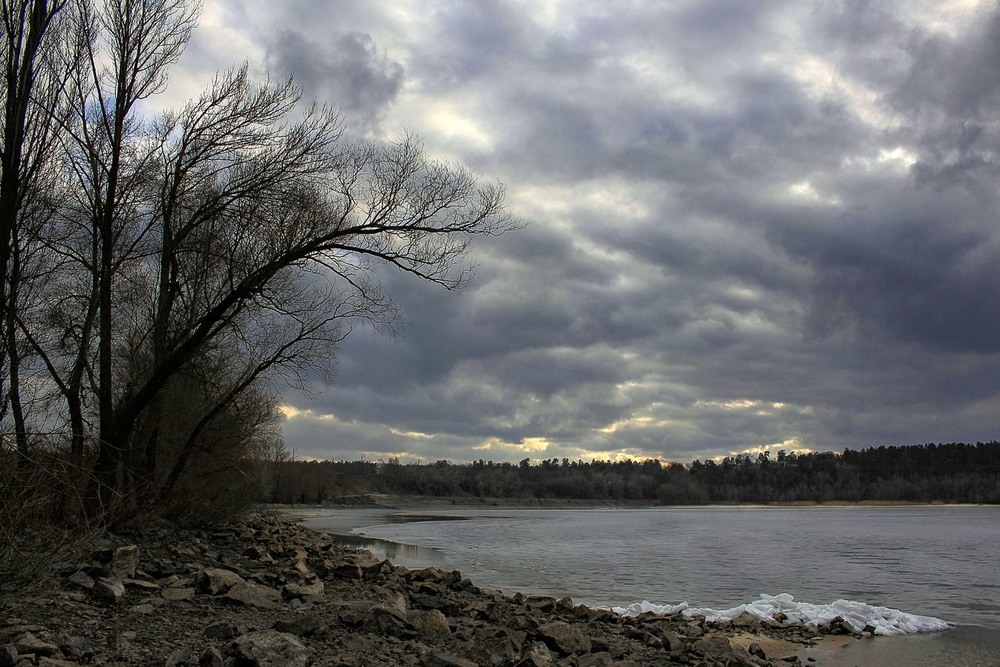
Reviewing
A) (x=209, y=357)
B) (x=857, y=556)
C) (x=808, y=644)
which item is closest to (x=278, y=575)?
(x=209, y=357)

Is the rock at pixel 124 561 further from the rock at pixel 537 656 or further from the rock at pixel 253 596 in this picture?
the rock at pixel 537 656

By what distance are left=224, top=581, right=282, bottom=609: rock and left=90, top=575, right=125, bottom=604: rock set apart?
53.8 inches

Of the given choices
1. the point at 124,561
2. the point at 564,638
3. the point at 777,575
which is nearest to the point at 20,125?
the point at 124,561

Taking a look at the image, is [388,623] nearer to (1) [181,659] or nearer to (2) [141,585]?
(1) [181,659]

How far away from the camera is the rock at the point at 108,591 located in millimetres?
8844

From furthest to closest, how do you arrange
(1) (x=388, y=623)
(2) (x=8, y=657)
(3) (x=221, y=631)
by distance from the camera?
(1) (x=388, y=623)
(3) (x=221, y=631)
(2) (x=8, y=657)

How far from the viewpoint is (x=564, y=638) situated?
1050 centimetres

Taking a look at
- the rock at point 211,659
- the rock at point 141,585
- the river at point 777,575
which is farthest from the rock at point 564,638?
the river at point 777,575

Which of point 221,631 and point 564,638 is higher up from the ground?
point 221,631

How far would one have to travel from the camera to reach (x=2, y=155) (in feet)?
35.2

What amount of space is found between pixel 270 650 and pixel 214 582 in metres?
3.44

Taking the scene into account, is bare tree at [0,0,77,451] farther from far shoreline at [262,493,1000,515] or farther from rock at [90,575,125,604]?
far shoreline at [262,493,1000,515]

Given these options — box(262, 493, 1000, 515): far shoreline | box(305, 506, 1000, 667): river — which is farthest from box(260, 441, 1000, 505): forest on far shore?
box(305, 506, 1000, 667): river

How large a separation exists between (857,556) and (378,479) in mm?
141065
